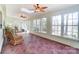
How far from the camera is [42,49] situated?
9.66 feet

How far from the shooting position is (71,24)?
2.91 m

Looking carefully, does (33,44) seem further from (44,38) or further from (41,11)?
(41,11)

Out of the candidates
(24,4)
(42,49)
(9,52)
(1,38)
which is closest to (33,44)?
(42,49)

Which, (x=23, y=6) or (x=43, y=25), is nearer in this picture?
(x=23, y=6)

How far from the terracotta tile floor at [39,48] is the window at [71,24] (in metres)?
0.35

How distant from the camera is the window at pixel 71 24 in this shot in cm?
288

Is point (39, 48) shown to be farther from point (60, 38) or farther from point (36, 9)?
point (36, 9)

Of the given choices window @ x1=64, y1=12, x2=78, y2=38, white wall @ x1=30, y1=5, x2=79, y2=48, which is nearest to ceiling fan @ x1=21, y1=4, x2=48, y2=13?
white wall @ x1=30, y1=5, x2=79, y2=48

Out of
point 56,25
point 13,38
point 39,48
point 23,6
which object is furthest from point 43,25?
point 13,38

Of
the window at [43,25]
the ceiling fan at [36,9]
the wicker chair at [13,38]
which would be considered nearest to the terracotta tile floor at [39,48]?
the wicker chair at [13,38]

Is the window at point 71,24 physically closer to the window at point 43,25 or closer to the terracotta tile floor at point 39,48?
the terracotta tile floor at point 39,48

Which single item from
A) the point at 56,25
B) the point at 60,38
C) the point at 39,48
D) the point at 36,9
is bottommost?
the point at 39,48

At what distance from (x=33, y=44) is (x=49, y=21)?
0.73m

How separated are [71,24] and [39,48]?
102 centimetres
